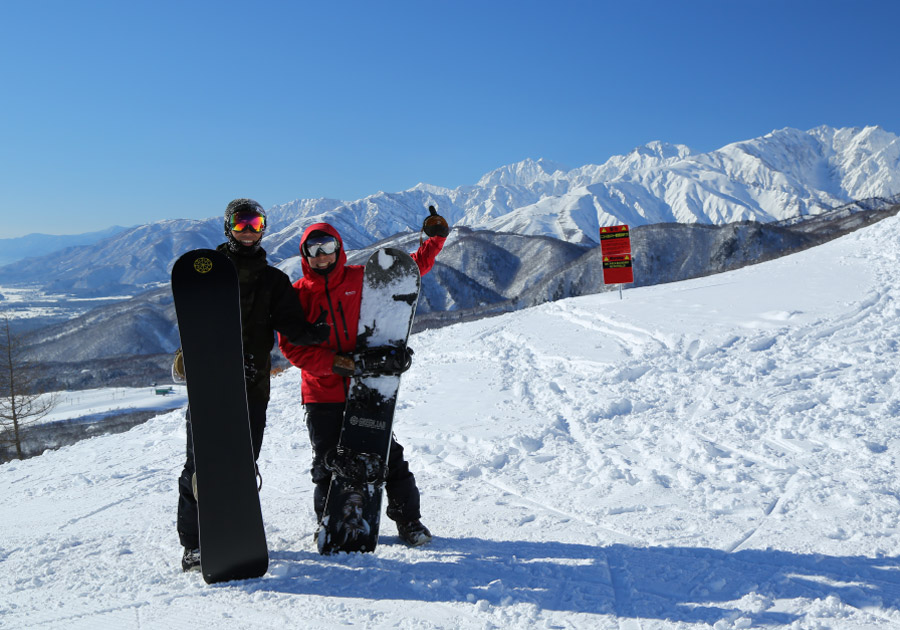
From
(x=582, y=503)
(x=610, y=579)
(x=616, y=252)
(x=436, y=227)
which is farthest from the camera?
(x=616, y=252)

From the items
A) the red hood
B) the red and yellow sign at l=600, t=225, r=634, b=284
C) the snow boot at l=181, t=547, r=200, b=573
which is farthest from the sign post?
the snow boot at l=181, t=547, r=200, b=573

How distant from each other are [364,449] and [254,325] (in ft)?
3.52

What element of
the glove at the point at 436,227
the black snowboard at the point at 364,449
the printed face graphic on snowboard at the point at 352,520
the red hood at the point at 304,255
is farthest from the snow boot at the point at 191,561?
the glove at the point at 436,227

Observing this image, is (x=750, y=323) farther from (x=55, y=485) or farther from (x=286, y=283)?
(x=55, y=485)

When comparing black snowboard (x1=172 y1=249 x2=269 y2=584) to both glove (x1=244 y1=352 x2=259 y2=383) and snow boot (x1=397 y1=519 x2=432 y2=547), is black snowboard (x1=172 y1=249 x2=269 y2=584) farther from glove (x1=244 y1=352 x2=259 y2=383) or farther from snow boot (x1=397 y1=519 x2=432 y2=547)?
snow boot (x1=397 y1=519 x2=432 y2=547)

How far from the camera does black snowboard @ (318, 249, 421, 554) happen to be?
144 inches

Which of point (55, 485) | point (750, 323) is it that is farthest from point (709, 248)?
point (55, 485)

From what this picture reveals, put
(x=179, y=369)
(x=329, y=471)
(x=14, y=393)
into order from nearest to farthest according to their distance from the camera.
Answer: (x=179, y=369) < (x=329, y=471) < (x=14, y=393)

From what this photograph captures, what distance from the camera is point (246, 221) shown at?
359 centimetres

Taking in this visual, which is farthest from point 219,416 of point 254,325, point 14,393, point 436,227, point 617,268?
point 14,393

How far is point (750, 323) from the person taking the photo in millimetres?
9867

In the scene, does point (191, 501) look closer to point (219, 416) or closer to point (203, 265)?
point (219, 416)

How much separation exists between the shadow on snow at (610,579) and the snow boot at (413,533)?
0.10 metres

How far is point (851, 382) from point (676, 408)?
2095 millimetres
